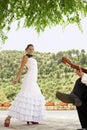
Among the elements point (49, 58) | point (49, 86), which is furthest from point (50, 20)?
point (49, 58)

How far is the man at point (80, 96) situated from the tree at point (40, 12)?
22.8 feet

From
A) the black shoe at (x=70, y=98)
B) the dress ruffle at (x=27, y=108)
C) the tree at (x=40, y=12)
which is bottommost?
the dress ruffle at (x=27, y=108)

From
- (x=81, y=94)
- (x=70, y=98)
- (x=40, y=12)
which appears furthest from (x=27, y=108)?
(x=40, y=12)

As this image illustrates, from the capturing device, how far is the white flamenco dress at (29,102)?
1004 centimetres

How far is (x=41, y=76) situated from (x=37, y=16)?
2402cm

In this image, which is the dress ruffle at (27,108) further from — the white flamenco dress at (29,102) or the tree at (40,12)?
the tree at (40,12)

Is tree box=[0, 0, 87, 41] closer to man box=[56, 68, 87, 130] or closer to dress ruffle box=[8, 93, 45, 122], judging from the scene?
dress ruffle box=[8, 93, 45, 122]

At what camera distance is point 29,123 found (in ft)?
34.9

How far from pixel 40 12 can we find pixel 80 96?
7.26 m

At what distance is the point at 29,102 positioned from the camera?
398 inches

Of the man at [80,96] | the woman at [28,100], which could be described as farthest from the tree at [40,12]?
the man at [80,96]

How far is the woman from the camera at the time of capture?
10.0 metres

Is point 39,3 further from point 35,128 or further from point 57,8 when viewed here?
point 35,128

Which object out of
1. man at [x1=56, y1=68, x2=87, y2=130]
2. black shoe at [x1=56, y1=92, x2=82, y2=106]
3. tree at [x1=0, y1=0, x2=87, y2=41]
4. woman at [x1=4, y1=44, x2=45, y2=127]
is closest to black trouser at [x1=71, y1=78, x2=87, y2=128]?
man at [x1=56, y1=68, x2=87, y2=130]
